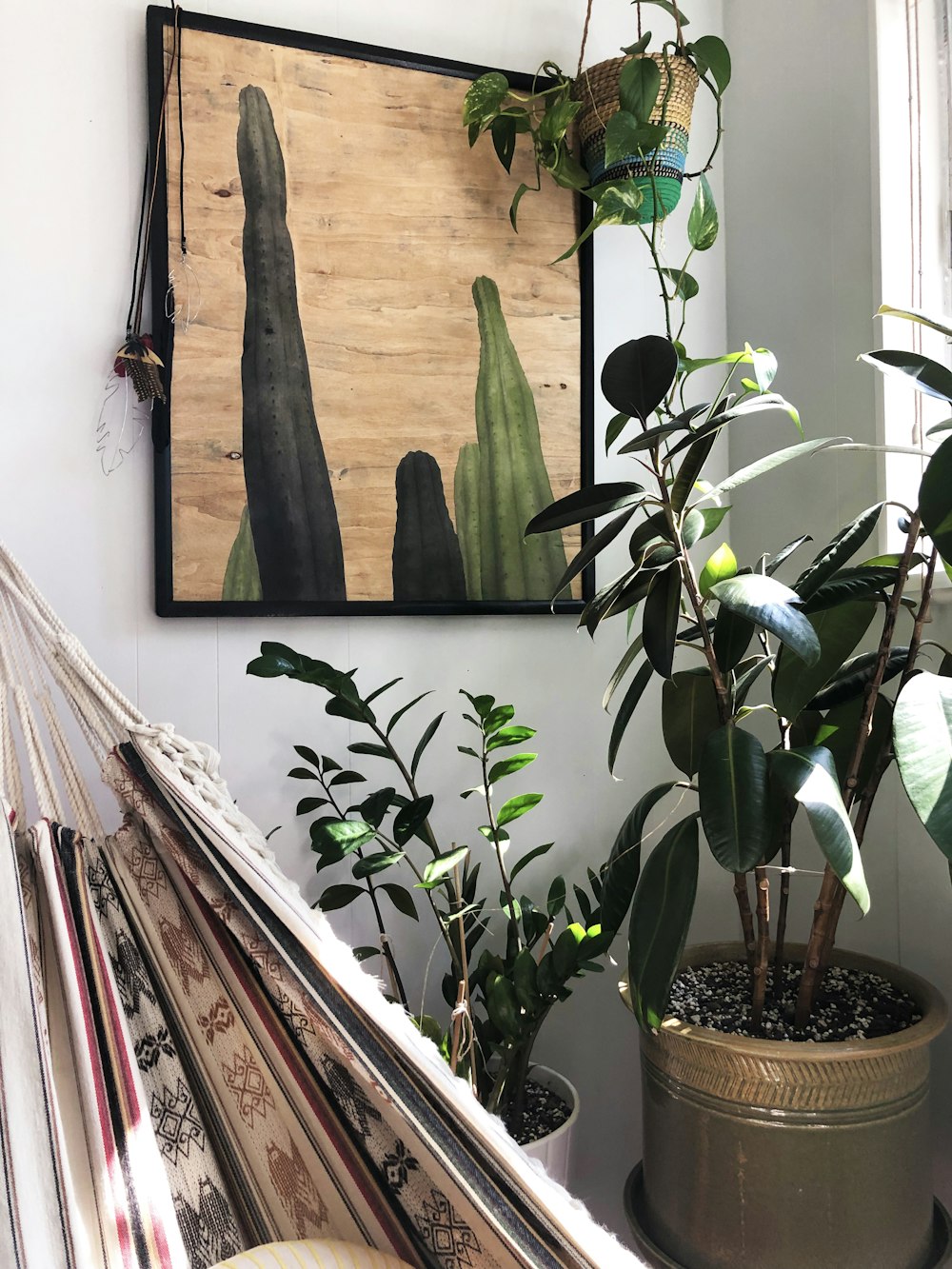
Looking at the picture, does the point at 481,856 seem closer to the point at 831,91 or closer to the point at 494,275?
the point at 494,275

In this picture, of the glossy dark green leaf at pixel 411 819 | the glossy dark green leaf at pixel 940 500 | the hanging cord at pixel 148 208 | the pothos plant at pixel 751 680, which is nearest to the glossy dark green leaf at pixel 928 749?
the pothos plant at pixel 751 680

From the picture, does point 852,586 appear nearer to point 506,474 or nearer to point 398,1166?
point 506,474

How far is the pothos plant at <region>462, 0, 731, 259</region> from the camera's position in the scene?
1324mm

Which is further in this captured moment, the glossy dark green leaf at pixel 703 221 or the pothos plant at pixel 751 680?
the glossy dark green leaf at pixel 703 221

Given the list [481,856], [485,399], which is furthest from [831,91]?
[481,856]

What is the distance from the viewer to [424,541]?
1.47 meters

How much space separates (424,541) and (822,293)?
71 centimetres

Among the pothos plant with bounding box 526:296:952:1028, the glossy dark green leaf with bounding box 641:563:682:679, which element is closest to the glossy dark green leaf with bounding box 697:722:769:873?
the pothos plant with bounding box 526:296:952:1028

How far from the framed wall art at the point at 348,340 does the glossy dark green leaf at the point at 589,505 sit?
375 mm

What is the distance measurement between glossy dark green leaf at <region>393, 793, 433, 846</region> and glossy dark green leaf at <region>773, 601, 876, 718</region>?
0.45 m

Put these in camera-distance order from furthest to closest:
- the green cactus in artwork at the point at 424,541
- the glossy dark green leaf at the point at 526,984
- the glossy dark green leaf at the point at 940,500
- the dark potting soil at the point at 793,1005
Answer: the green cactus in artwork at the point at 424,541 < the glossy dark green leaf at the point at 526,984 < the dark potting soil at the point at 793,1005 < the glossy dark green leaf at the point at 940,500

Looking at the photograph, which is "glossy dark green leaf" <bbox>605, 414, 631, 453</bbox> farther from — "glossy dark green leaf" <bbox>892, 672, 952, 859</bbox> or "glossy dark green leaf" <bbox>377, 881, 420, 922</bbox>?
"glossy dark green leaf" <bbox>377, 881, 420, 922</bbox>

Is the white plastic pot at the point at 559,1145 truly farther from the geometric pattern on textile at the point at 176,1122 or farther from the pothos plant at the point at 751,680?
the geometric pattern on textile at the point at 176,1122

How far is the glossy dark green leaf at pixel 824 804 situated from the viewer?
0.87 meters
